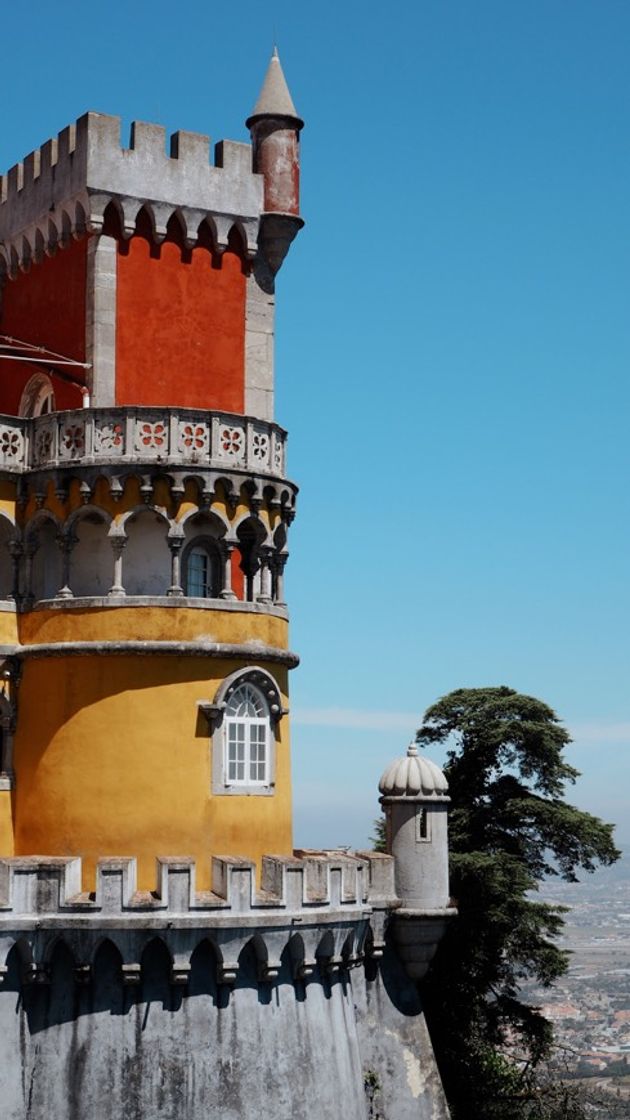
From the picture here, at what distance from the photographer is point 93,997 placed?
37250mm

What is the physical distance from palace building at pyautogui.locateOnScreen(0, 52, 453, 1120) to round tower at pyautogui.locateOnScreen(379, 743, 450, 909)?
0.07 meters

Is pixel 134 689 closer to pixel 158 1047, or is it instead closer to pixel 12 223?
pixel 158 1047

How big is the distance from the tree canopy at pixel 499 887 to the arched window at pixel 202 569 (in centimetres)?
1187

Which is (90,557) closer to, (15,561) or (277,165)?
(15,561)

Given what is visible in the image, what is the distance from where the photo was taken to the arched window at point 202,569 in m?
40.8

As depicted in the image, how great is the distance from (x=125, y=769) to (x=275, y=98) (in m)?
16.0

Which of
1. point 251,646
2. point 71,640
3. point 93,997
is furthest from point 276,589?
point 93,997

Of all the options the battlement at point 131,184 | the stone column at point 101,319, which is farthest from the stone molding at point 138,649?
the battlement at point 131,184

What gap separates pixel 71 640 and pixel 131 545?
2425 mm

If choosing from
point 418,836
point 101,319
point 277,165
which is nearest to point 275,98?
point 277,165

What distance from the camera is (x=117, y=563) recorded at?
40.0 metres

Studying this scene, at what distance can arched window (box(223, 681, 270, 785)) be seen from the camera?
40.3m

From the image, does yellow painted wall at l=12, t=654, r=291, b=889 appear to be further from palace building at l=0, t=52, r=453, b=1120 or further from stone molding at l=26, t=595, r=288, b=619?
stone molding at l=26, t=595, r=288, b=619

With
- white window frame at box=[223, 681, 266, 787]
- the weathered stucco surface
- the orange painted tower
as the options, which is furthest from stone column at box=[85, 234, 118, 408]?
the weathered stucco surface
